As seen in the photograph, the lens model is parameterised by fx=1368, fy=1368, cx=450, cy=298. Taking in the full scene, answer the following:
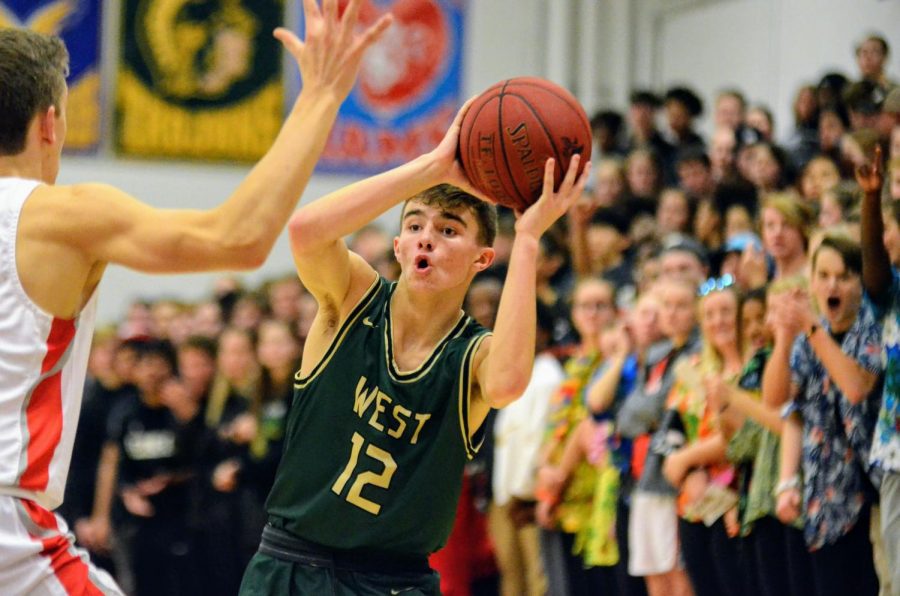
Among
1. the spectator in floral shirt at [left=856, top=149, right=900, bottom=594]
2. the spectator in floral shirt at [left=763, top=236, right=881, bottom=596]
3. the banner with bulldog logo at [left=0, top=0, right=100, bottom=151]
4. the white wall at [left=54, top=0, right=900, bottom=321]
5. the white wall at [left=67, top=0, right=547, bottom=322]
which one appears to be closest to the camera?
the spectator in floral shirt at [left=856, top=149, right=900, bottom=594]

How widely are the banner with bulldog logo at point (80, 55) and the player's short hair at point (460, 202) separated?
10.5m

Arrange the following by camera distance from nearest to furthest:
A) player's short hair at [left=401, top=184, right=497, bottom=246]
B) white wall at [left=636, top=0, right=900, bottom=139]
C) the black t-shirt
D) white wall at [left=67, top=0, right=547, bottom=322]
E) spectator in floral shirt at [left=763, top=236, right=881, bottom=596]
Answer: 1. player's short hair at [left=401, top=184, right=497, bottom=246]
2. spectator in floral shirt at [left=763, top=236, right=881, bottom=596]
3. the black t-shirt
4. white wall at [left=636, top=0, right=900, bottom=139]
5. white wall at [left=67, top=0, right=547, bottom=322]

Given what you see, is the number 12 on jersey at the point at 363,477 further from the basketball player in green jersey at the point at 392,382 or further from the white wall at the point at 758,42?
the white wall at the point at 758,42

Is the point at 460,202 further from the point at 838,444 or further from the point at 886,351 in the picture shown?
the point at 838,444

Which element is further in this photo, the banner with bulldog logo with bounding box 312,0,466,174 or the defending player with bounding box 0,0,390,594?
the banner with bulldog logo with bounding box 312,0,466,174

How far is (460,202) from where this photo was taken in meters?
4.52

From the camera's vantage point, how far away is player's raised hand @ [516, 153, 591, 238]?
4.11 metres

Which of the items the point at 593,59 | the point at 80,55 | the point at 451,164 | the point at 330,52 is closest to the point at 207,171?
the point at 80,55

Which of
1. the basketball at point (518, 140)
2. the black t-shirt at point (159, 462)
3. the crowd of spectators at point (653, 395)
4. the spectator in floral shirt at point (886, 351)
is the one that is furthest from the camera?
the black t-shirt at point (159, 462)

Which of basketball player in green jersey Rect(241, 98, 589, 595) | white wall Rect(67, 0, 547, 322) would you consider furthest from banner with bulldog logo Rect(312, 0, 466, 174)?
basketball player in green jersey Rect(241, 98, 589, 595)

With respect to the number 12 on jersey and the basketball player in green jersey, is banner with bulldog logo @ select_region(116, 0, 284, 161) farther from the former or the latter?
the number 12 on jersey

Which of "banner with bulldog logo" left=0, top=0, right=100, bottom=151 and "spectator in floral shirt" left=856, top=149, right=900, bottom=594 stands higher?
"banner with bulldog logo" left=0, top=0, right=100, bottom=151

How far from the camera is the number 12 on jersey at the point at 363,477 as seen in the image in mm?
4238

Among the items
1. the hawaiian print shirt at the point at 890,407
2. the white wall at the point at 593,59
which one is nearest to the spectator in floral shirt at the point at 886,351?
the hawaiian print shirt at the point at 890,407
